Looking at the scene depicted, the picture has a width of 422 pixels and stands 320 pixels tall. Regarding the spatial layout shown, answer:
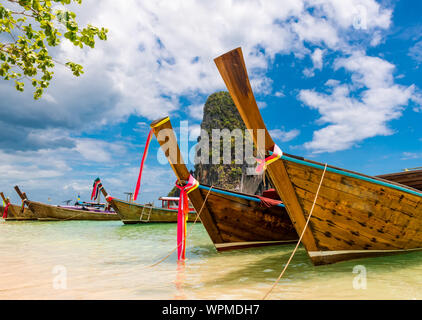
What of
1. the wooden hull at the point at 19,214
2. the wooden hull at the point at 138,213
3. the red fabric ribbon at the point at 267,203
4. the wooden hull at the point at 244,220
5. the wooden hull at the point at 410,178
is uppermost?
the wooden hull at the point at 410,178

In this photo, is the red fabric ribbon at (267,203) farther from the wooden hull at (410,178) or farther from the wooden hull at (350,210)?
the wooden hull at (410,178)

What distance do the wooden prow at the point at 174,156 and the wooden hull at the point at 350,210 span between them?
220 centimetres

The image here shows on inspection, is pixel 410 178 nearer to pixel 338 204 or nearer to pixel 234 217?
pixel 338 204

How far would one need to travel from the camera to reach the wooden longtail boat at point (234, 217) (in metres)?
5.63

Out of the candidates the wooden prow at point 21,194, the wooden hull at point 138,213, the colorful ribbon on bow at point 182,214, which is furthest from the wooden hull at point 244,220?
the wooden prow at point 21,194

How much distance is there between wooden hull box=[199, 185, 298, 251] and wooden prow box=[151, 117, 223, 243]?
0.13 metres

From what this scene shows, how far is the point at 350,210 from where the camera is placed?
13.7 feet

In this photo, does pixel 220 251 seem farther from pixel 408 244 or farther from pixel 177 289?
pixel 408 244

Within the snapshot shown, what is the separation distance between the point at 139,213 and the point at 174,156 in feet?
48.5

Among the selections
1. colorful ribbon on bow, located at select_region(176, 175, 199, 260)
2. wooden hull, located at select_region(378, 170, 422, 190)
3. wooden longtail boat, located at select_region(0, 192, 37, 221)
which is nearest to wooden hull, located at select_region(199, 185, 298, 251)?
colorful ribbon on bow, located at select_region(176, 175, 199, 260)

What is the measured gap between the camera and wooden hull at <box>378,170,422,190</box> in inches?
239

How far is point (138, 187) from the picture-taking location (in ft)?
16.2

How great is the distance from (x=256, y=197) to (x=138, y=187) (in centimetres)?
278
